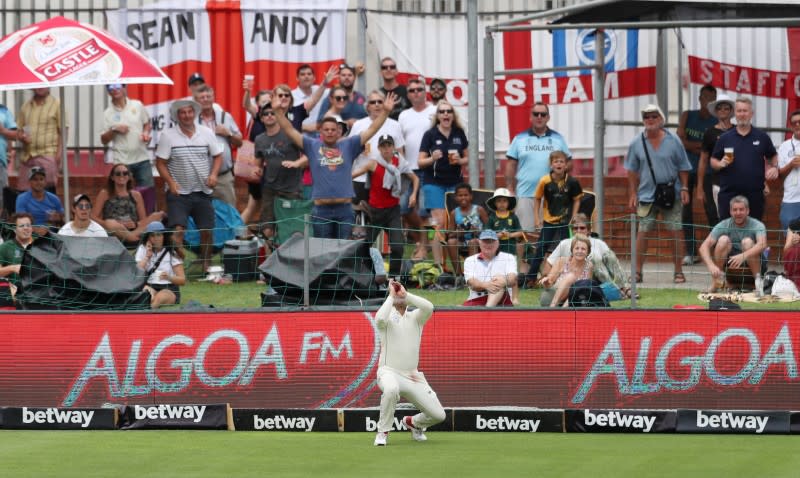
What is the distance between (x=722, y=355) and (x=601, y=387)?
1.18 metres

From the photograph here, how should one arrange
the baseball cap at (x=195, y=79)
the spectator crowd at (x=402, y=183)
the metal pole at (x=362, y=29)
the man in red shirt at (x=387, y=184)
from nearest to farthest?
the spectator crowd at (x=402, y=183) < the man in red shirt at (x=387, y=184) < the baseball cap at (x=195, y=79) < the metal pole at (x=362, y=29)

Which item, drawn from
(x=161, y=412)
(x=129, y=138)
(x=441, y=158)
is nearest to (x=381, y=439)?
(x=161, y=412)

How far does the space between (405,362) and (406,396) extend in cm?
30

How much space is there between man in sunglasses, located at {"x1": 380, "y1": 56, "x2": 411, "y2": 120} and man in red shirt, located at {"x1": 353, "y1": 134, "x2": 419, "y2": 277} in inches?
46.5

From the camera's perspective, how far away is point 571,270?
48.6 feet

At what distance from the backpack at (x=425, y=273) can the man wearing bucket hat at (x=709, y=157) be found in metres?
3.43

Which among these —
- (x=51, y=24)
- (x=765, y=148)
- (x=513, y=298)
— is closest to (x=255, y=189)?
(x=51, y=24)

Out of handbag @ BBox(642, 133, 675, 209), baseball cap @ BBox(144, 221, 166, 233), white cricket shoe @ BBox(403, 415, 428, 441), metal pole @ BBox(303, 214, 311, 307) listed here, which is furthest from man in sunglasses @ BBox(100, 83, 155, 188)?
white cricket shoe @ BBox(403, 415, 428, 441)

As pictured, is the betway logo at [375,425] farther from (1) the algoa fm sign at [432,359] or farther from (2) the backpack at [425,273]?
(2) the backpack at [425,273]

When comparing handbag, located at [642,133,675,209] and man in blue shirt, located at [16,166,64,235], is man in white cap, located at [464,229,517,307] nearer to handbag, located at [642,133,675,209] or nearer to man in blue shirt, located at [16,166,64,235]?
handbag, located at [642,133,675,209]

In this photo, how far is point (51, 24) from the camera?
53.6 ft

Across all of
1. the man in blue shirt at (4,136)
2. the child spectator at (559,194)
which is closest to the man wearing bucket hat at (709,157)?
the child spectator at (559,194)

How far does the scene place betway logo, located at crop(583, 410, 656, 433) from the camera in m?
13.3

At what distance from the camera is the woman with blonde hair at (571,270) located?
14711 mm
